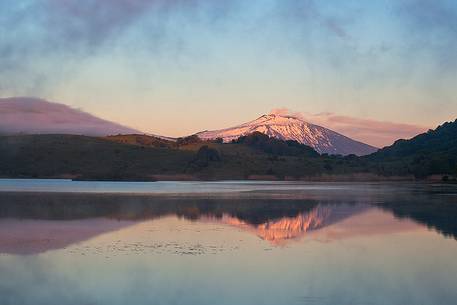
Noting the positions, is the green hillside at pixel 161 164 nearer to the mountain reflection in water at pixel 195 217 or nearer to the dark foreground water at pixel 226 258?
the mountain reflection in water at pixel 195 217

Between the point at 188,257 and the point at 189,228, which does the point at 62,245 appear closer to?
the point at 188,257

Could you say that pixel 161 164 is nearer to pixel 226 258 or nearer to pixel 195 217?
pixel 195 217

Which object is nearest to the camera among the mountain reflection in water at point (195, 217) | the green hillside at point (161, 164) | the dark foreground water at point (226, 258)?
the dark foreground water at point (226, 258)

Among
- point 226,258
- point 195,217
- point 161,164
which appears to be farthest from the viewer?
point 161,164

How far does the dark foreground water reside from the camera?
51.9 feet

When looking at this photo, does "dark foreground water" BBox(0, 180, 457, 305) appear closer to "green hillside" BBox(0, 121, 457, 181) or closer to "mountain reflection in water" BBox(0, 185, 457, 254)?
"mountain reflection in water" BBox(0, 185, 457, 254)

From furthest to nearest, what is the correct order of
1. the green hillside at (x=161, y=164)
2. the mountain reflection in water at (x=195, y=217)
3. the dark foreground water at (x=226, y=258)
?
the green hillside at (x=161, y=164) → the mountain reflection in water at (x=195, y=217) → the dark foreground water at (x=226, y=258)

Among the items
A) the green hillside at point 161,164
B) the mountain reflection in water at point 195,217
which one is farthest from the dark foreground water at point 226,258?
the green hillside at point 161,164

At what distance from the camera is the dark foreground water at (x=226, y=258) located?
51.9 feet

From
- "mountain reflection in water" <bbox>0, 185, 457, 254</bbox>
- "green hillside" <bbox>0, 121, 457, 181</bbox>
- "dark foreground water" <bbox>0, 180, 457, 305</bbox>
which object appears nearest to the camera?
"dark foreground water" <bbox>0, 180, 457, 305</bbox>

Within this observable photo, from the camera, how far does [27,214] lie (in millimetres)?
36906

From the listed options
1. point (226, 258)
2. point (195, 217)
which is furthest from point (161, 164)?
point (226, 258)

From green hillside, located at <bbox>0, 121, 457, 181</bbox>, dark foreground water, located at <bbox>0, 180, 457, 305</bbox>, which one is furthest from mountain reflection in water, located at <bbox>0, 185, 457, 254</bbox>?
green hillside, located at <bbox>0, 121, 457, 181</bbox>

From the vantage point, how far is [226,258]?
21375 mm
